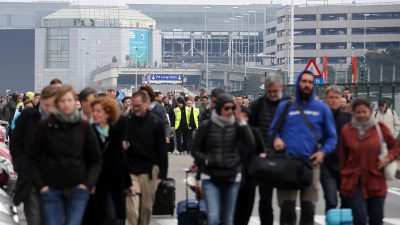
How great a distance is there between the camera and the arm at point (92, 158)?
1191cm

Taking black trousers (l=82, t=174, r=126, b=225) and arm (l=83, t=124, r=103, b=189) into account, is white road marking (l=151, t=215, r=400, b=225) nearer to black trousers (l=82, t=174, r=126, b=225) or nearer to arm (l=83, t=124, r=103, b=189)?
black trousers (l=82, t=174, r=126, b=225)

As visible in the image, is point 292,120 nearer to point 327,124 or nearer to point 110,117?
point 327,124

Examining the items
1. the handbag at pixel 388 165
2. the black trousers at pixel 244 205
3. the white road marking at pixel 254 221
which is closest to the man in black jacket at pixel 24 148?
the black trousers at pixel 244 205

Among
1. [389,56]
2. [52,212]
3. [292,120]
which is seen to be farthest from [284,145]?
[389,56]

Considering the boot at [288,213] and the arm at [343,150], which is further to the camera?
the boot at [288,213]

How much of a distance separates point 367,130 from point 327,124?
41 centimetres

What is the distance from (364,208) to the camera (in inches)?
508

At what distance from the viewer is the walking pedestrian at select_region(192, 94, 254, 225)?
13.3 meters

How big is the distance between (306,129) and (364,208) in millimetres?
902

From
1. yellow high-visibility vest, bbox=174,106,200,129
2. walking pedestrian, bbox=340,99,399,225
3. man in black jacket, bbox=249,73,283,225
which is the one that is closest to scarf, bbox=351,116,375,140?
walking pedestrian, bbox=340,99,399,225

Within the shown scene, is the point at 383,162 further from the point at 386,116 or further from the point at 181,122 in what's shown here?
the point at 181,122

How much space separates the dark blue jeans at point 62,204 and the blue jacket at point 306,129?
2.12m

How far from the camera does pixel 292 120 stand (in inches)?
512

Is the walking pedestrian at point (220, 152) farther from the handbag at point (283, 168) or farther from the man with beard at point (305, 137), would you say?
the man with beard at point (305, 137)
